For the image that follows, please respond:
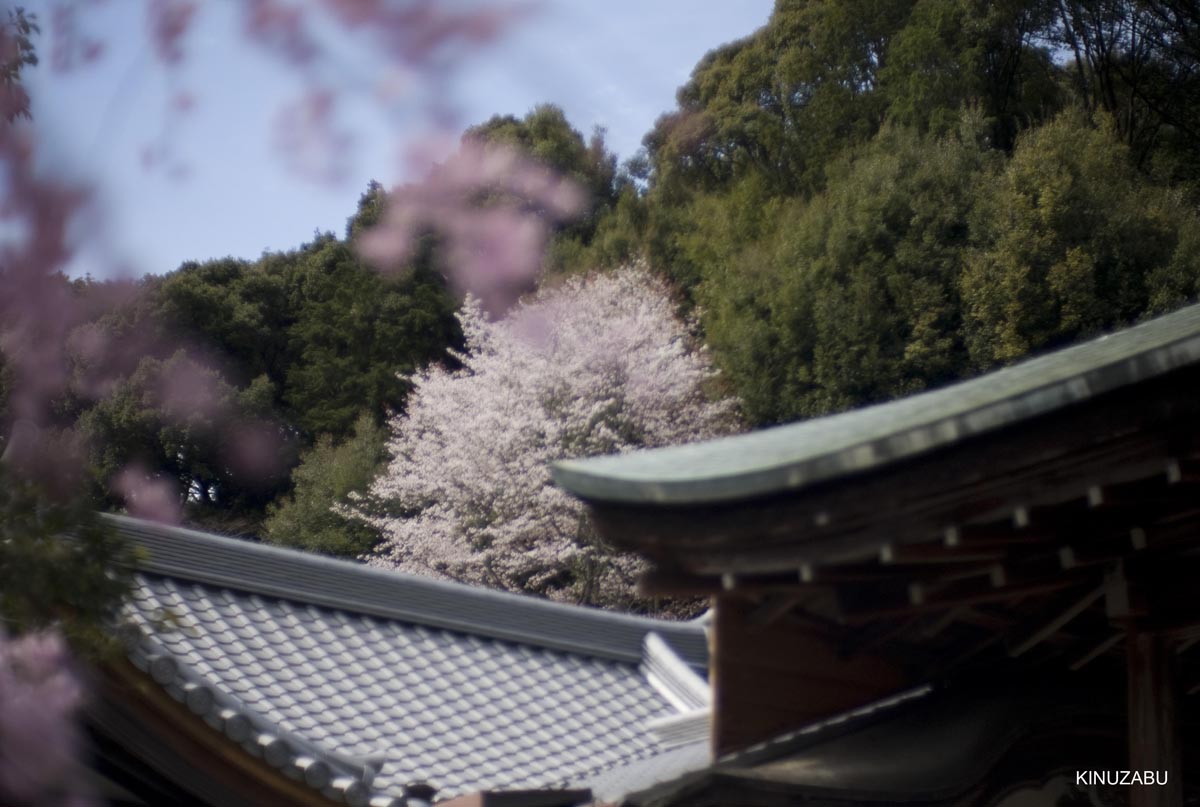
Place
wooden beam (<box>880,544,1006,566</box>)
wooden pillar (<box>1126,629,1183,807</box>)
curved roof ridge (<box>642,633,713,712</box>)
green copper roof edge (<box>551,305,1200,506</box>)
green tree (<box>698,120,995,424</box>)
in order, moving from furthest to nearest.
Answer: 1. green tree (<box>698,120,995,424</box>)
2. curved roof ridge (<box>642,633,713,712</box>)
3. wooden pillar (<box>1126,629,1183,807</box>)
4. wooden beam (<box>880,544,1006,566</box>)
5. green copper roof edge (<box>551,305,1200,506</box>)

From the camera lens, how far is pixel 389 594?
591 cm

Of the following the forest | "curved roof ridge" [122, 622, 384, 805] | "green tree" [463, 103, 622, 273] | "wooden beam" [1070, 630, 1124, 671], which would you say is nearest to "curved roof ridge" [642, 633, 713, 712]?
"curved roof ridge" [122, 622, 384, 805]

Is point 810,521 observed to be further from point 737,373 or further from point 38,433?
point 737,373

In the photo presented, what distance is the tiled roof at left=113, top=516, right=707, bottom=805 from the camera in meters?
4.89

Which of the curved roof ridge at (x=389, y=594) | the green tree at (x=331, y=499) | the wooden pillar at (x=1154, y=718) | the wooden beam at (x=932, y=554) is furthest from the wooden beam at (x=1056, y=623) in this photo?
the green tree at (x=331, y=499)

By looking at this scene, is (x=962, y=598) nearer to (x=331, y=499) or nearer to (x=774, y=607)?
(x=774, y=607)

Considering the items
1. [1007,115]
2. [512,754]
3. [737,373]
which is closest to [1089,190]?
[1007,115]

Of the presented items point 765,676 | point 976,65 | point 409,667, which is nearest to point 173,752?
point 409,667

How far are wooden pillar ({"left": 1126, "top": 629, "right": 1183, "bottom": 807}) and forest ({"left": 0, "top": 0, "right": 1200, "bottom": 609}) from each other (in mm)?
11905

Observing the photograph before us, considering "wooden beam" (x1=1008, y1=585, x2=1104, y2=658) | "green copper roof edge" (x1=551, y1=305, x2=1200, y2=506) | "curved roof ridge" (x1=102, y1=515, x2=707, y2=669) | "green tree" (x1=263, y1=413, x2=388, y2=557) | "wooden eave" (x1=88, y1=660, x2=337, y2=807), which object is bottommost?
"wooden eave" (x1=88, y1=660, x2=337, y2=807)

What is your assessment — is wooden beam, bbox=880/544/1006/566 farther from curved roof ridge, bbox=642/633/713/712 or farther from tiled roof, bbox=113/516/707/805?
curved roof ridge, bbox=642/633/713/712

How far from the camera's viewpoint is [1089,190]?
15.6 meters

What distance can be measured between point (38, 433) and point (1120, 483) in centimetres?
231

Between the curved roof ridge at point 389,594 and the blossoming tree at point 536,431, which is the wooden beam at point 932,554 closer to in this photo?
the curved roof ridge at point 389,594
